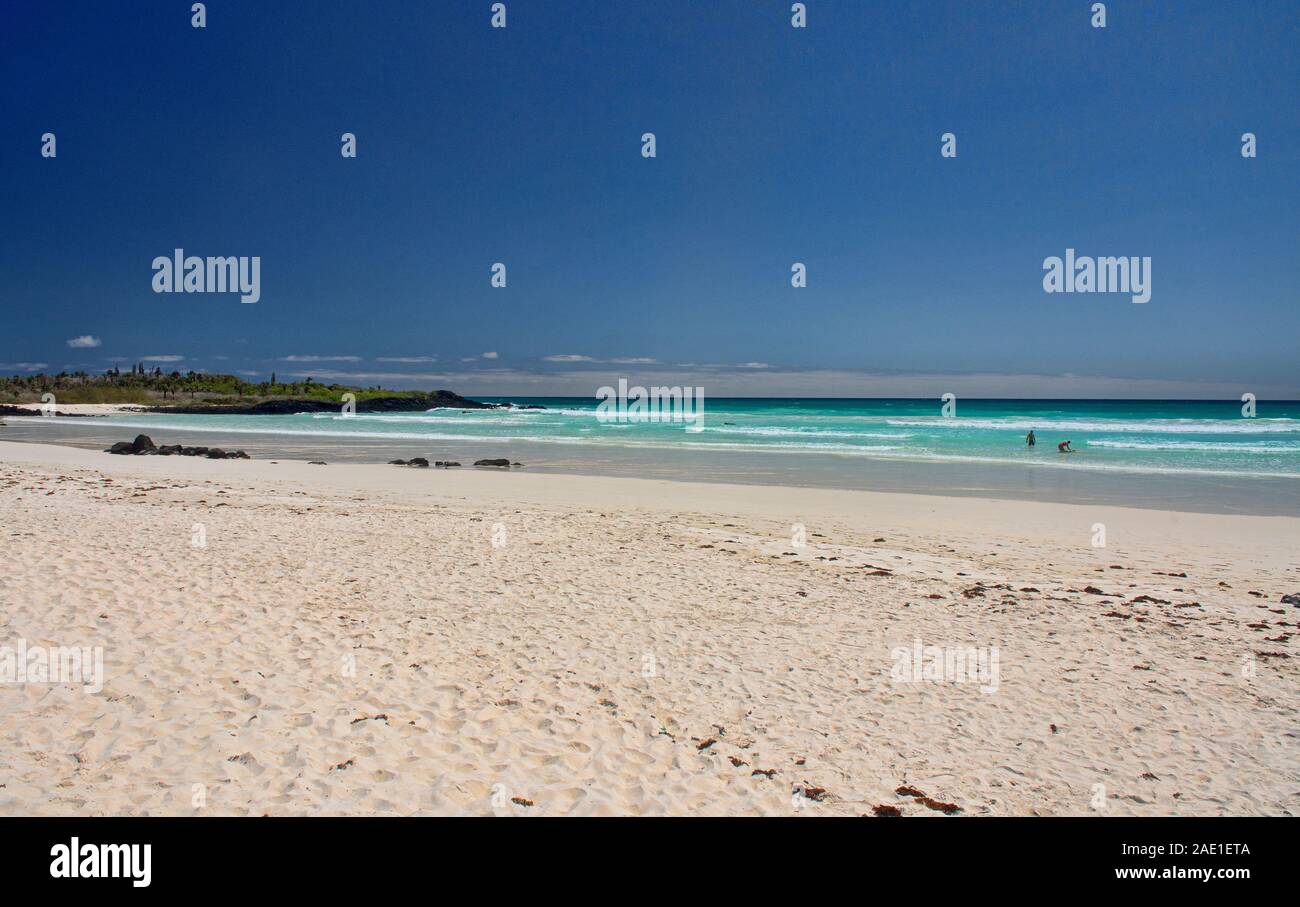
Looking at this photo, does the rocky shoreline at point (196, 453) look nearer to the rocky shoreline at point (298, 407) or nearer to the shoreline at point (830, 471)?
the shoreline at point (830, 471)

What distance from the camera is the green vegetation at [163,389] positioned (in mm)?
84562

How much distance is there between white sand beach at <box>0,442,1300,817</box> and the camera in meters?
4.28

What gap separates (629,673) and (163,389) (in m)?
111

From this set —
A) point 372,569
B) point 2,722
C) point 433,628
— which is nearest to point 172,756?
point 2,722

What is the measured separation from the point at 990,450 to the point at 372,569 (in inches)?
1244

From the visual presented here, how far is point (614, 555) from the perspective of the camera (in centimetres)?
1059

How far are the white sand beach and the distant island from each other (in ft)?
256

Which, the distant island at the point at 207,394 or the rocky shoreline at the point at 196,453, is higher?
the distant island at the point at 207,394

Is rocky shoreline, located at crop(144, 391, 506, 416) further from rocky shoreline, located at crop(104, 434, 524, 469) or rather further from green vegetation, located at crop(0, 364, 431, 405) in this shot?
rocky shoreline, located at crop(104, 434, 524, 469)

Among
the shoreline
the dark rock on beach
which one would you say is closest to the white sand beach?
the shoreline

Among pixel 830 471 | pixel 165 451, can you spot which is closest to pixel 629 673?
pixel 830 471

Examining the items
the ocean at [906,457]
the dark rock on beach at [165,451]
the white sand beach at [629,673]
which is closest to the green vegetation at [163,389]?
the ocean at [906,457]

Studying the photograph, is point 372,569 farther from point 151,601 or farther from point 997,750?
point 997,750

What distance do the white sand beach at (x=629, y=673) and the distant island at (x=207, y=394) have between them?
77.9 m
